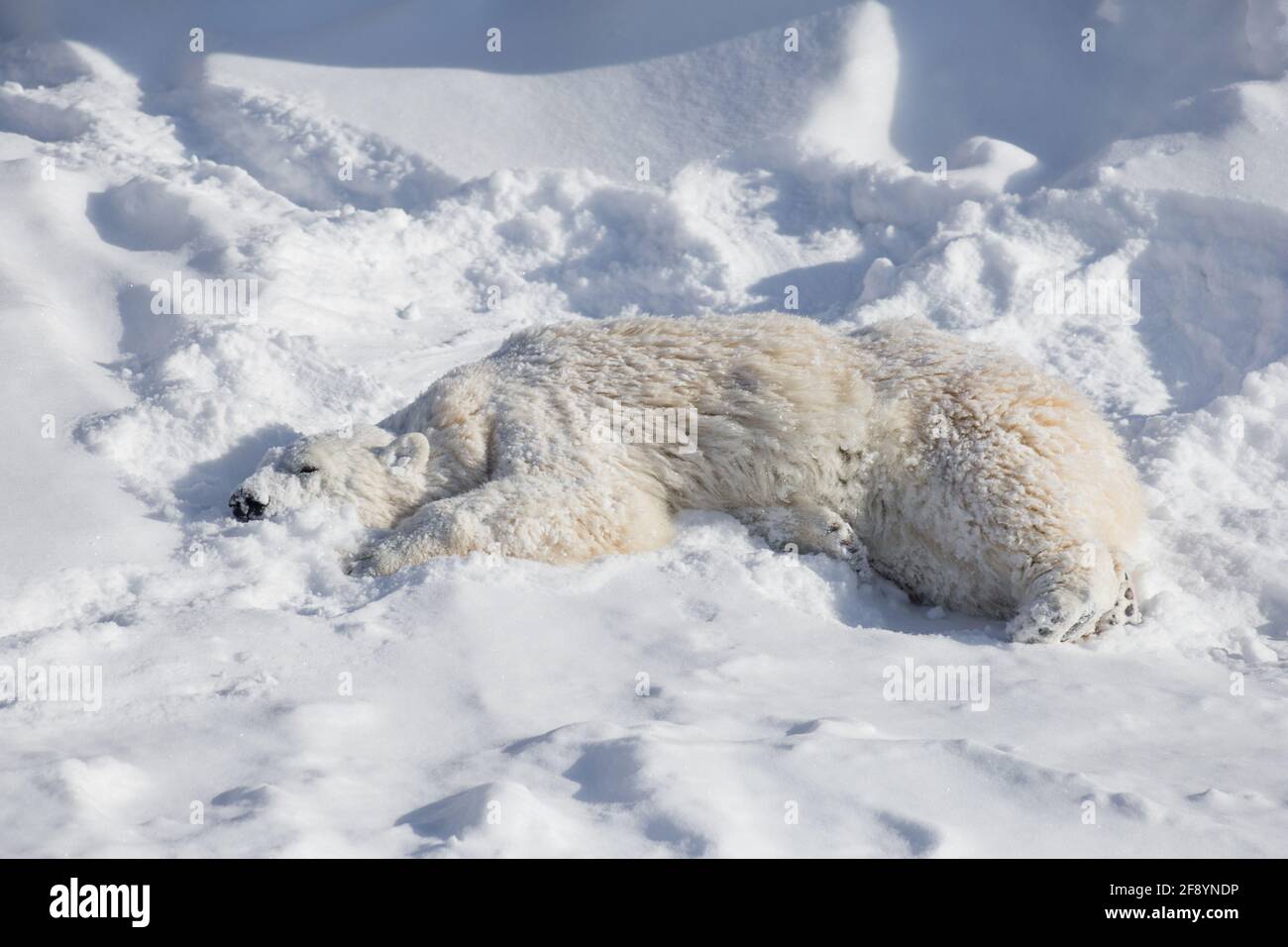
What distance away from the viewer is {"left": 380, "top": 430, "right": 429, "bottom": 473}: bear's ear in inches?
240

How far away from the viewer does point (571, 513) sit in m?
5.66

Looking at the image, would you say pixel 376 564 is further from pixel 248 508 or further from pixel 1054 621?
pixel 1054 621

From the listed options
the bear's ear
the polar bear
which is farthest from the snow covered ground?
the bear's ear

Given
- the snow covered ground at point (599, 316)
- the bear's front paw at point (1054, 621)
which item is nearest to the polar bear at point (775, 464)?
the bear's front paw at point (1054, 621)

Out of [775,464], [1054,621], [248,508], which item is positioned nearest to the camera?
[1054,621]

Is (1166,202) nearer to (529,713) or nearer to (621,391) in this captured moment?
(621,391)

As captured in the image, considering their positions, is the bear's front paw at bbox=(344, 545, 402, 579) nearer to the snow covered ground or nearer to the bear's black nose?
the snow covered ground

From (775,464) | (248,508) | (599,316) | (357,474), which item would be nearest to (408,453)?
(357,474)

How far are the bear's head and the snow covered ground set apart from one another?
0.25 metres

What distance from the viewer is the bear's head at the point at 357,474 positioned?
592 centimetres

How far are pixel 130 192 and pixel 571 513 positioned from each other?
5.08m

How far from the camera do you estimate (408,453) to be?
241 inches

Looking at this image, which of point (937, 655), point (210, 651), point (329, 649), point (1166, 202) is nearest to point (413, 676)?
point (329, 649)

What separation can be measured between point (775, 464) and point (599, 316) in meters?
3.15
